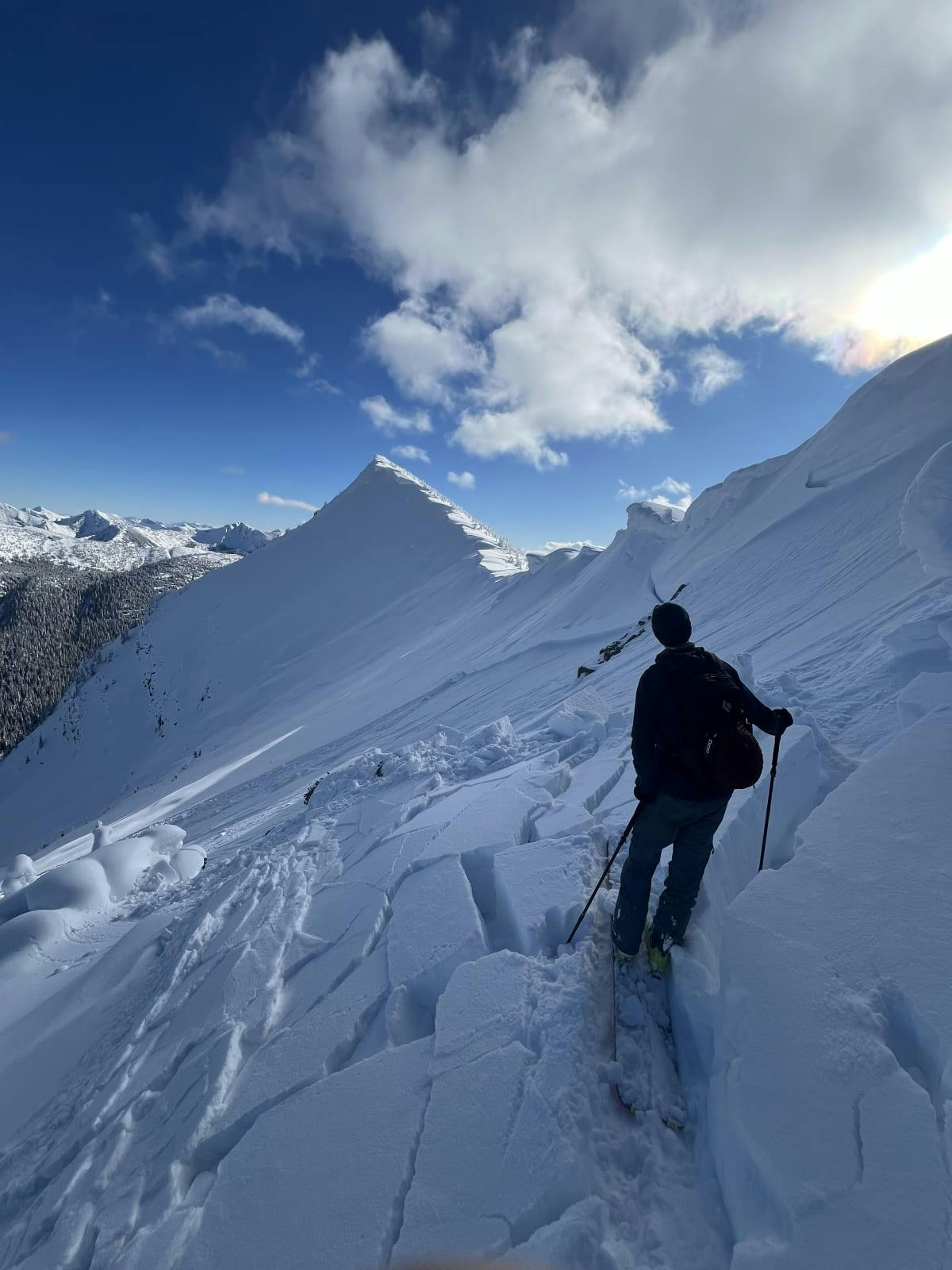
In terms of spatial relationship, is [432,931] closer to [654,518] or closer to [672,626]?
[672,626]

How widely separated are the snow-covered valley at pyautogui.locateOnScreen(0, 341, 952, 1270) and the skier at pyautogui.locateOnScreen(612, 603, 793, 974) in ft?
1.01

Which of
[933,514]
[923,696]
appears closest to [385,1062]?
[923,696]

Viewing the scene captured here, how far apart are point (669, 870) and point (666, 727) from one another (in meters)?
1.01

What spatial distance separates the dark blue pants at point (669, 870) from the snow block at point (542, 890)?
60 cm

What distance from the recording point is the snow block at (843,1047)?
6.50 feet

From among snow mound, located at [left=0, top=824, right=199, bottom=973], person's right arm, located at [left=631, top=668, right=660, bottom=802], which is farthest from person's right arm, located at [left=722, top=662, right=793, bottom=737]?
snow mound, located at [left=0, top=824, right=199, bottom=973]

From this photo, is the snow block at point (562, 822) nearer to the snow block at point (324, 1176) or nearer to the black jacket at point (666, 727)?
the black jacket at point (666, 727)

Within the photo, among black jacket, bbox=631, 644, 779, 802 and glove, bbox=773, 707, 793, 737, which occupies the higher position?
black jacket, bbox=631, 644, 779, 802

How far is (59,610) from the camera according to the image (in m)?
134

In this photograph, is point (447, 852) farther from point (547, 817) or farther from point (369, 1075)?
point (369, 1075)

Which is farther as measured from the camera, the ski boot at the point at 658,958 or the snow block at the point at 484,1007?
the ski boot at the point at 658,958

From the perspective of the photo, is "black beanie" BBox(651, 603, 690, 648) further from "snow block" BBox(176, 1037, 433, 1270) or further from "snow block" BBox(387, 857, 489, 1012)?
"snow block" BBox(176, 1037, 433, 1270)

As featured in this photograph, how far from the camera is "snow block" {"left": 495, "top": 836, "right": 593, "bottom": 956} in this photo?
12.5ft

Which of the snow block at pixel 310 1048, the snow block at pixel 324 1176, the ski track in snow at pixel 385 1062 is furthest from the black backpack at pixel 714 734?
the snow block at pixel 310 1048
